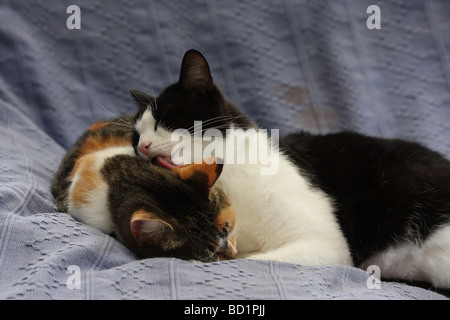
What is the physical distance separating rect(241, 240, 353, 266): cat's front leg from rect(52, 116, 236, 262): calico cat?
0.12 m

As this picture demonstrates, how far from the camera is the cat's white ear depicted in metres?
1.06

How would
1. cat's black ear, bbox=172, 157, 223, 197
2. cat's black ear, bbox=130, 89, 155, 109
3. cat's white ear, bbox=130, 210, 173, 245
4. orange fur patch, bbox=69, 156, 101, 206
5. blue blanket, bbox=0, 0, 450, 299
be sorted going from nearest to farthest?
cat's white ear, bbox=130, 210, 173, 245 → cat's black ear, bbox=172, 157, 223, 197 → orange fur patch, bbox=69, 156, 101, 206 → cat's black ear, bbox=130, 89, 155, 109 → blue blanket, bbox=0, 0, 450, 299

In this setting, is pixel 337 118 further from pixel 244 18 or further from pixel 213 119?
pixel 213 119

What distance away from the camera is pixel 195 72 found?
138 centimetres

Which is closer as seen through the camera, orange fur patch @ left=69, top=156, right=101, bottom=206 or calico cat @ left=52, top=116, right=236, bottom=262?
calico cat @ left=52, top=116, right=236, bottom=262

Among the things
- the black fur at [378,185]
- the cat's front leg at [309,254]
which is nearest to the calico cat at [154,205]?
the cat's front leg at [309,254]

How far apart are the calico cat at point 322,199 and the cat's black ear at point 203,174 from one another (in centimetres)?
12

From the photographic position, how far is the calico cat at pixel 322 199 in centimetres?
131

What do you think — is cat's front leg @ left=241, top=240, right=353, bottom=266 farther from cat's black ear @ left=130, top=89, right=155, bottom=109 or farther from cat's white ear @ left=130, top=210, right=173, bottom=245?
cat's black ear @ left=130, top=89, right=155, bottom=109

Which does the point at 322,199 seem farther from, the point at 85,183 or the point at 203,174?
the point at 85,183

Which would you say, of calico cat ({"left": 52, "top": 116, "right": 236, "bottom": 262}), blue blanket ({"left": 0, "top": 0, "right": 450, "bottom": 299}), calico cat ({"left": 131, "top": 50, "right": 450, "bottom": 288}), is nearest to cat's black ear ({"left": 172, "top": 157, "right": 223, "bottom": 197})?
calico cat ({"left": 52, "top": 116, "right": 236, "bottom": 262})

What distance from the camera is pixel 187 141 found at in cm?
135

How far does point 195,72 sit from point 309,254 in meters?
0.61

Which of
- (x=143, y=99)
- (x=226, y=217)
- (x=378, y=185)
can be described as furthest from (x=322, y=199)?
(x=143, y=99)
